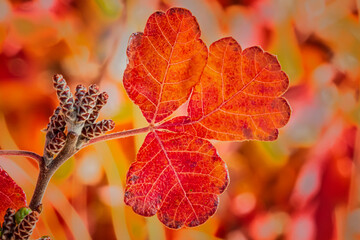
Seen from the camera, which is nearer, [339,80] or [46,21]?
[46,21]

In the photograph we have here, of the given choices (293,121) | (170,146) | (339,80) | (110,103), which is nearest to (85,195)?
(110,103)

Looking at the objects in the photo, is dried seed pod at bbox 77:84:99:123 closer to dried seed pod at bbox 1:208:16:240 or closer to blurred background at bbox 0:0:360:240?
dried seed pod at bbox 1:208:16:240

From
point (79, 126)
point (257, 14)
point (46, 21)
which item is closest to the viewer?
point (79, 126)

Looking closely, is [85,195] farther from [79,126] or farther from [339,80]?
[339,80]

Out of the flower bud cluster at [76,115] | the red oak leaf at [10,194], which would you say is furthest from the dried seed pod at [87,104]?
the red oak leaf at [10,194]

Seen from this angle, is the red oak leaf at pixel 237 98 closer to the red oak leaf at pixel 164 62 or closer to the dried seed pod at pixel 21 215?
the red oak leaf at pixel 164 62

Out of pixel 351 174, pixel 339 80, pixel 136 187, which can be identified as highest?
pixel 339 80

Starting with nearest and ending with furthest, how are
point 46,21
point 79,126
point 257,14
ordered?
point 79,126
point 46,21
point 257,14

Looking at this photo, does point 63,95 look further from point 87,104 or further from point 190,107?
point 190,107

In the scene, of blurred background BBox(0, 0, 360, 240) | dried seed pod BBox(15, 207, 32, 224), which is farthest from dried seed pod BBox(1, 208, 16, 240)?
blurred background BBox(0, 0, 360, 240)
